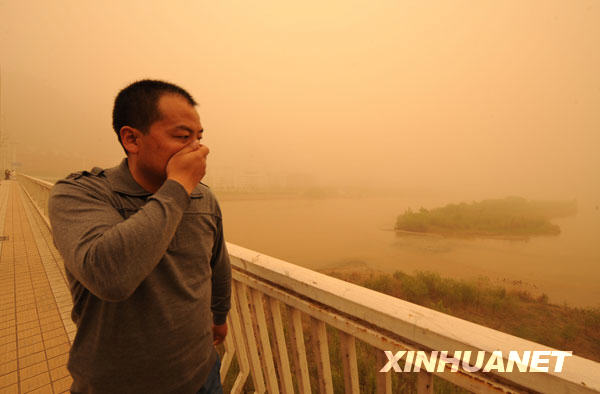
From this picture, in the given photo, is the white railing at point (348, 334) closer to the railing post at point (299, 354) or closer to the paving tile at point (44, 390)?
the railing post at point (299, 354)

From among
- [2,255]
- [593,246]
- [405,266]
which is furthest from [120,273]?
[593,246]

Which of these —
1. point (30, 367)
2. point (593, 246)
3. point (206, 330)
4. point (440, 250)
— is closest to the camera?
point (206, 330)

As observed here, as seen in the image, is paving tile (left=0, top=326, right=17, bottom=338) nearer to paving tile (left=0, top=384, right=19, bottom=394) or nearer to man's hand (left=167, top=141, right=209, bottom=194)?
paving tile (left=0, top=384, right=19, bottom=394)

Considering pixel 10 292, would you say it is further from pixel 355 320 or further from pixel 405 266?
pixel 405 266

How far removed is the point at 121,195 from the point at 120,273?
303mm

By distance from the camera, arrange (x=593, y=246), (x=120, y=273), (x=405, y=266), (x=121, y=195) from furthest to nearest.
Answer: (x=593, y=246), (x=405, y=266), (x=121, y=195), (x=120, y=273)

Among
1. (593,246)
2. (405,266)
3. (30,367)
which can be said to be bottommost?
(593,246)

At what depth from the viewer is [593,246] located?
14398 millimetres

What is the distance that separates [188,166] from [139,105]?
281 millimetres

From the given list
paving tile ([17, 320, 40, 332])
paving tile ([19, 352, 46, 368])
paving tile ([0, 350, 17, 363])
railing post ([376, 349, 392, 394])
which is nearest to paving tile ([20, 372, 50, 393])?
paving tile ([19, 352, 46, 368])

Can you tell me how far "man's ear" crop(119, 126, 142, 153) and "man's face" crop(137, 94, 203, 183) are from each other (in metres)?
0.02

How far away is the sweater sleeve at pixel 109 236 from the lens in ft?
1.84

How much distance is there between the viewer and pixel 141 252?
0.58m

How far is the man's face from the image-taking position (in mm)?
776
